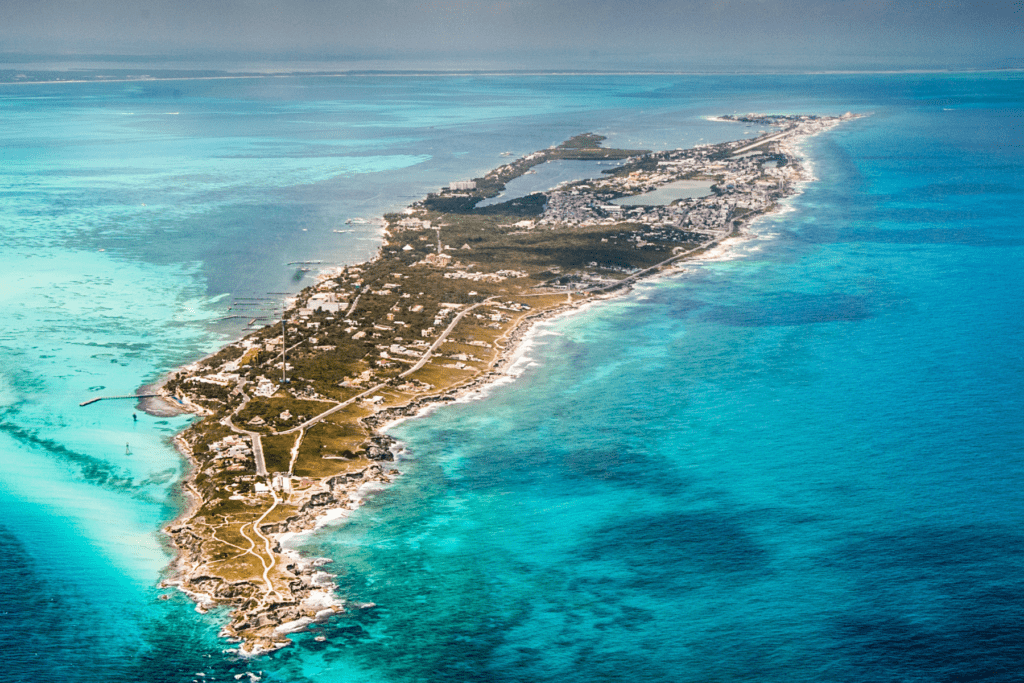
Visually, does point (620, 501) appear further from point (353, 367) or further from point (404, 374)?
point (353, 367)

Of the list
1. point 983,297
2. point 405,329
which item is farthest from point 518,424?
point 983,297

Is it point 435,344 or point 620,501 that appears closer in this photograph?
point 620,501

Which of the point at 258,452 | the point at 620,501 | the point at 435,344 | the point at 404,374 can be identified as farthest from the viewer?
the point at 435,344

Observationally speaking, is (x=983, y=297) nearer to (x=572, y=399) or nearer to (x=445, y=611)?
(x=572, y=399)

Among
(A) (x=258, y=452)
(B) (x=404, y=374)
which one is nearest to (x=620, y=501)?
(A) (x=258, y=452)

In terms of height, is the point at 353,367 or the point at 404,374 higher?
the point at 353,367

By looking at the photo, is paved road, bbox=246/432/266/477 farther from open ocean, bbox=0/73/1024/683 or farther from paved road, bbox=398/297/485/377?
paved road, bbox=398/297/485/377

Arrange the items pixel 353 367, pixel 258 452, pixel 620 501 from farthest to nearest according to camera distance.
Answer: pixel 353 367
pixel 258 452
pixel 620 501

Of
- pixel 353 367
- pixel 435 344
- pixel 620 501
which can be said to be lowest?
pixel 620 501
